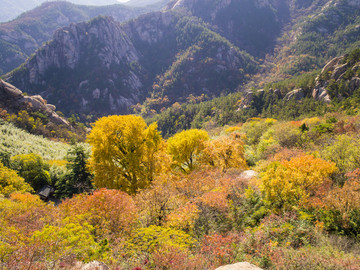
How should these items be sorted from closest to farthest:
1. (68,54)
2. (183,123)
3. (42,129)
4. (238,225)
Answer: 1. (238,225)
2. (42,129)
3. (183,123)
4. (68,54)

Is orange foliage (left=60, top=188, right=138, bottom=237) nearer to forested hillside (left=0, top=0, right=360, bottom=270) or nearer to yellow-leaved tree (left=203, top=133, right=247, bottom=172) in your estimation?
forested hillside (left=0, top=0, right=360, bottom=270)

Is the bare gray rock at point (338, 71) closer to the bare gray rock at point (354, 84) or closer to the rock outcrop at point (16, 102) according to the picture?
the bare gray rock at point (354, 84)

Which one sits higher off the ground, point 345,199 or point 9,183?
point 345,199

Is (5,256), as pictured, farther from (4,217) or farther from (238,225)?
(238,225)

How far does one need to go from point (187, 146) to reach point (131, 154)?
8.22 metres

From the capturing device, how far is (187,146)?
86.4 ft

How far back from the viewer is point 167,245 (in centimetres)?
884

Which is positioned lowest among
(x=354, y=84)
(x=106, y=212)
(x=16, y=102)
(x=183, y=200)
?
(x=16, y=102)

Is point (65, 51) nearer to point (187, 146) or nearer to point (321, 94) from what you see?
point (321, 94)

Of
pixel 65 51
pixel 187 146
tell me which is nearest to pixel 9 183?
pixel 187 146

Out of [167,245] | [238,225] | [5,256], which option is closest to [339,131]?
[238,225]

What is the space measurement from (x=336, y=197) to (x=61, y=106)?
19800 centimetres

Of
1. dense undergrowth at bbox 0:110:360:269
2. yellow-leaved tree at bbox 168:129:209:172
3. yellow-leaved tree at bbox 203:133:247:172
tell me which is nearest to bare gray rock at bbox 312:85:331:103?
yellow-leaved tree at bbox 203:133:247:172

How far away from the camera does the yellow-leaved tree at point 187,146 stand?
2622cm
